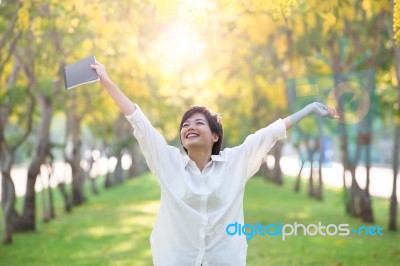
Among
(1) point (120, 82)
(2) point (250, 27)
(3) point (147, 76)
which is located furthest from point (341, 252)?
(3) point (147, 76)

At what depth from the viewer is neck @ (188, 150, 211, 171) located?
3.81 metres

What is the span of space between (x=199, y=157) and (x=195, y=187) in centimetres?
22

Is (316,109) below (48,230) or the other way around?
the other way around

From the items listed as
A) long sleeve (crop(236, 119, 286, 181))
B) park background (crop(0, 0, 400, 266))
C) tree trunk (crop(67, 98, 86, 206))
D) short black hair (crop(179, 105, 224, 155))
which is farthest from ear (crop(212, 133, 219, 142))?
tree trunk (crop(67, 98, 86, 206))

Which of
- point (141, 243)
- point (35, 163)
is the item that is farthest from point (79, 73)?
point (35, 163)

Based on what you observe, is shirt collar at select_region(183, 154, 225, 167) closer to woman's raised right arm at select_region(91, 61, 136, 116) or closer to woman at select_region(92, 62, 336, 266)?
woman at select_region(92, 62, 336, 266)

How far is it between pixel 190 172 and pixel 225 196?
226mm

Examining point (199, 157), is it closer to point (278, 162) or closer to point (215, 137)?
point (215, 137)

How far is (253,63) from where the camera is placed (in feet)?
56.5

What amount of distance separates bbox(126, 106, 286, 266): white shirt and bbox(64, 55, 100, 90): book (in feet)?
1.00

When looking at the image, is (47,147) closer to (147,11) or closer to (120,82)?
(120,82)

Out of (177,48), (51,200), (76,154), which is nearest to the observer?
(177,48)

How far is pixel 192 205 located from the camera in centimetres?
365

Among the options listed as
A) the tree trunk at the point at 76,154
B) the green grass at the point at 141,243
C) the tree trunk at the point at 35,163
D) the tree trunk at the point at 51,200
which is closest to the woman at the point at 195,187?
the green grass at the point at 141,243
